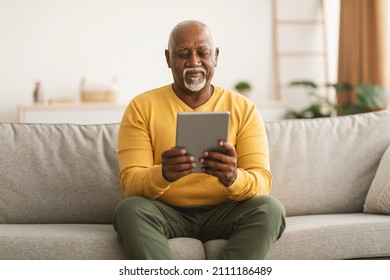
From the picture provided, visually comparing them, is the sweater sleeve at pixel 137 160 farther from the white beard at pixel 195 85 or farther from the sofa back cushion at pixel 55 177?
the sofa back cushion at pixel 55 177

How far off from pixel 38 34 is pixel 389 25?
328 cm

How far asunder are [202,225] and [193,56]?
1.98 ft

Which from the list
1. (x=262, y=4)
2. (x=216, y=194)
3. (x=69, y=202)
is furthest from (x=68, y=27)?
(x=216, y=194)

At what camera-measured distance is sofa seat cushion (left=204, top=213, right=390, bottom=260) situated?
2.15 meters

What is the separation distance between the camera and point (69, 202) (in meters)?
2.50

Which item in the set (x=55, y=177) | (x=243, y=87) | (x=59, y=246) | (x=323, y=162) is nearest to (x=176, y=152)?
(x=59, y=246)

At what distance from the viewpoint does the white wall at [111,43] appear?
238 inches

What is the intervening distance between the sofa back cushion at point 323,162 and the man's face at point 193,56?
1.94ft

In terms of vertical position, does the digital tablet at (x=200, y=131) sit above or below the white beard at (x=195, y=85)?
below

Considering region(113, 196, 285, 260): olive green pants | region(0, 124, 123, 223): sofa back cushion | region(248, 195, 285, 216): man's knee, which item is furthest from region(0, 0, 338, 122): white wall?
region(248, 195, 285, 216): man's knee

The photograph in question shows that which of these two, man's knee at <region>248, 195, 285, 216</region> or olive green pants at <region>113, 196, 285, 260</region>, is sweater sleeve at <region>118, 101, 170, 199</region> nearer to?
olive green pants at <region>113, 196, 285, 260</region>

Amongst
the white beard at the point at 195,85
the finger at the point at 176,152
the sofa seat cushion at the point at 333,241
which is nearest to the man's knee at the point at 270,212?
the sofa seat cushion at the point at 333,241
